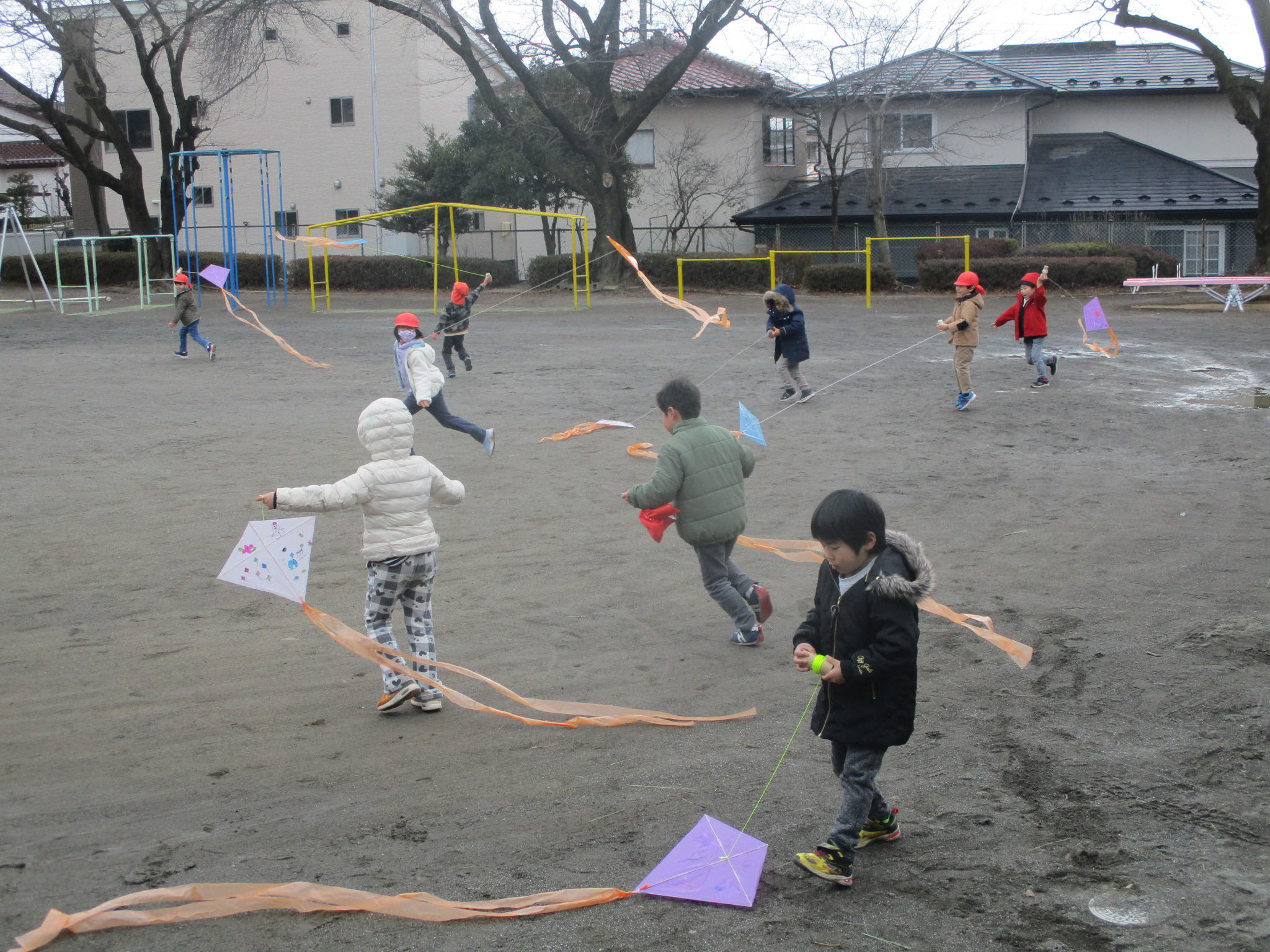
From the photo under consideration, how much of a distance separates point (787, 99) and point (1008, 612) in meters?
33.1

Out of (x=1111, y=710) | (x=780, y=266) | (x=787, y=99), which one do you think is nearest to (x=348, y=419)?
(x=1111, y=710)

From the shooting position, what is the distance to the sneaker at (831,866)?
3.68m

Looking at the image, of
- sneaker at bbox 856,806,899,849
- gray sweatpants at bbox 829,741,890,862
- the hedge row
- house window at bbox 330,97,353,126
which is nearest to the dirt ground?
sneaker at bbox 856,806,899,849

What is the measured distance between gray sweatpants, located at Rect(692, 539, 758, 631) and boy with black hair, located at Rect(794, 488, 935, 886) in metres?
2.20

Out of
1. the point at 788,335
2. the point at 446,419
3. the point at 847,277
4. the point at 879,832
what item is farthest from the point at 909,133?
the point at 879,832

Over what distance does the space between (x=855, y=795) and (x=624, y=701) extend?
5.89ft

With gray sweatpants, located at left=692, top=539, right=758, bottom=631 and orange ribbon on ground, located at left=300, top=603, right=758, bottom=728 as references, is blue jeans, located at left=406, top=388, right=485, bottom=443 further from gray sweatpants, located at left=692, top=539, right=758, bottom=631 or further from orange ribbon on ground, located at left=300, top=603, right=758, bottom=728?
orange ribbon on ground, located at left=300, top=603, right=758, bottom=728

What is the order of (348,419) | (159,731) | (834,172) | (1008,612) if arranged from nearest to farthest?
(159,731) → (1008,612) → (348,419) → (834,172)

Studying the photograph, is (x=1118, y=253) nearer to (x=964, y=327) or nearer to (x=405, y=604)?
(x=964, y=327)

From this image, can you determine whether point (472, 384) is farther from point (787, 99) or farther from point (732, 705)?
point (787, 99)

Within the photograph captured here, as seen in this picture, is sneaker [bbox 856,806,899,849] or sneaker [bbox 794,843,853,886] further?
sneaker [bbox 856,806,899,849]

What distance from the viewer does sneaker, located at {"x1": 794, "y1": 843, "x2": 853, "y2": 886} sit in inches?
145

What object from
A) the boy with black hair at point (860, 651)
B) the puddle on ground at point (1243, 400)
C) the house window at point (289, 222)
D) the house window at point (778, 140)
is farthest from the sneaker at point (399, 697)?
the house window at point (289, 222)

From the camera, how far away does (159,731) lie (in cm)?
500
